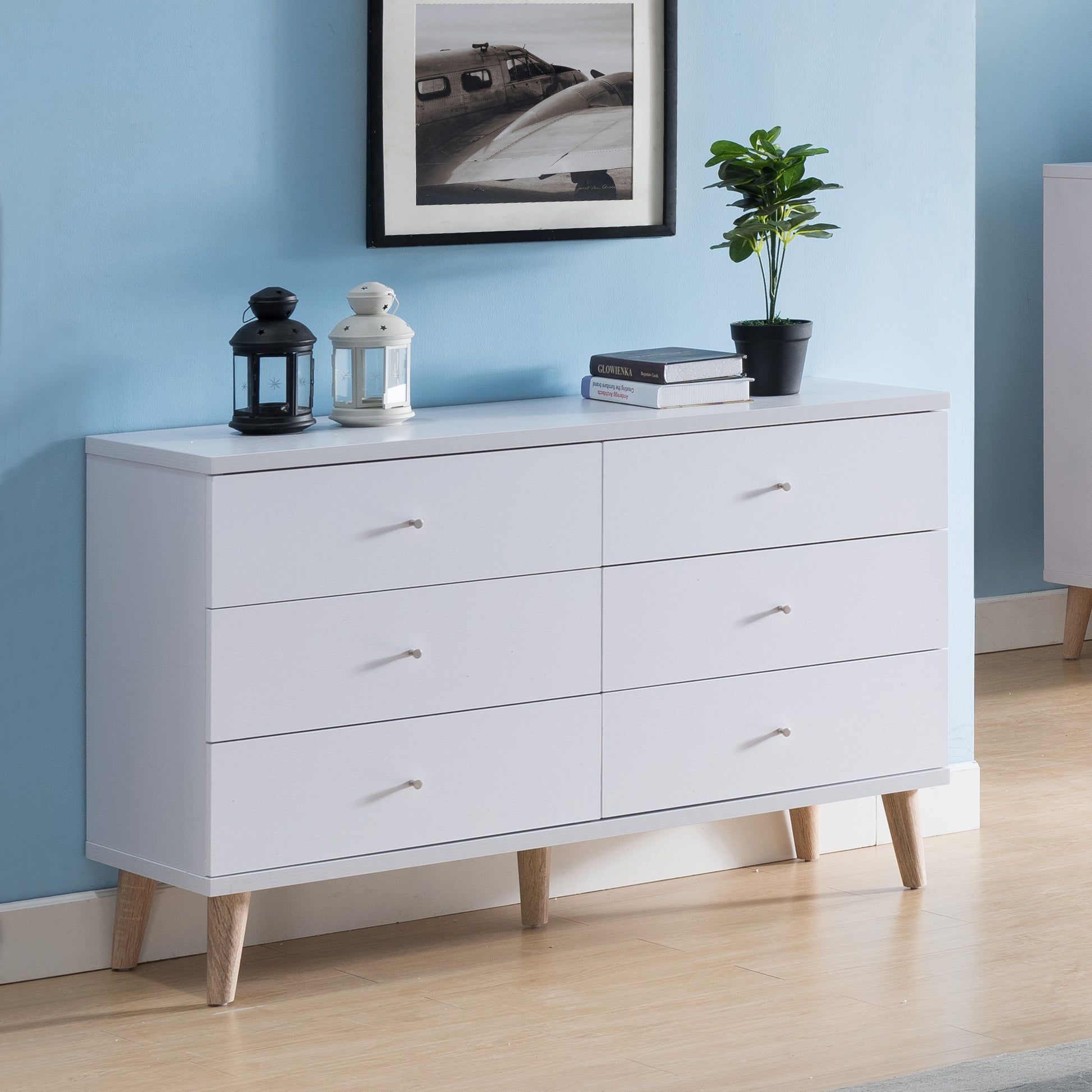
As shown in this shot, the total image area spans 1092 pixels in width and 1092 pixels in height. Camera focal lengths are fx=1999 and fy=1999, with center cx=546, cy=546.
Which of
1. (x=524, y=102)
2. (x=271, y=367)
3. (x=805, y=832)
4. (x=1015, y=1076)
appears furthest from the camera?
(x=805, y=832)

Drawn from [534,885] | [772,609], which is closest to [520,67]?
[772,609]

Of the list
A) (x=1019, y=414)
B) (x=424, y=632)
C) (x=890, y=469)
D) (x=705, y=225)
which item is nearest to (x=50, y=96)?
(x=424, y=632)

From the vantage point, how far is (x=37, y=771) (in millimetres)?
2871

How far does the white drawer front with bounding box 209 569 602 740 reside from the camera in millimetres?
2670

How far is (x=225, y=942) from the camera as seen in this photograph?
9.07 feet

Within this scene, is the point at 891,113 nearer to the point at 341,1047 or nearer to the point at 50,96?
the point at 50,96

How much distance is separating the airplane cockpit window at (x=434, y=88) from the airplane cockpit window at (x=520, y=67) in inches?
4.4

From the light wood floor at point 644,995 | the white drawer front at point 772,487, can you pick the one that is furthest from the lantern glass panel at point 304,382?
the light wood floor at point 644,995

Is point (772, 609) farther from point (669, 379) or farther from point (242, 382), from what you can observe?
point (242, 382)

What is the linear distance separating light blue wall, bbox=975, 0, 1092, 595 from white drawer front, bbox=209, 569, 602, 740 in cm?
250

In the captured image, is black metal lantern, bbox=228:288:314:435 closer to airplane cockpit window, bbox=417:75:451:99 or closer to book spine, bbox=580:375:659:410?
airplane cockpit window, bbox=417:75:451:99

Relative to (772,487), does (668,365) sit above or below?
above

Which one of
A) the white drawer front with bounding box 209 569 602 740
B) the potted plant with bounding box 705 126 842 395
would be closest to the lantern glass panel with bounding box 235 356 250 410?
the white drawer front with bounding box 209 569 602 740

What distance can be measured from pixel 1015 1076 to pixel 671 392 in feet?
4.77
